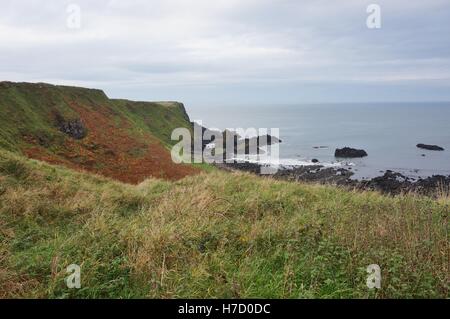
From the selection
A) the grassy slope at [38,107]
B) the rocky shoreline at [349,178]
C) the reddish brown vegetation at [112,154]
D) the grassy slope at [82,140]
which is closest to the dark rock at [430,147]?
the rocky shoreline at [349,178]

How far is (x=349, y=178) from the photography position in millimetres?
51062

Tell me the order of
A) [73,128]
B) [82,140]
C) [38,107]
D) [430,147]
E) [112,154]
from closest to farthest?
[112,154] < [82,140] < [73,128] < [38,107] < [430,147]

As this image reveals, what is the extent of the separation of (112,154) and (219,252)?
41211 mm

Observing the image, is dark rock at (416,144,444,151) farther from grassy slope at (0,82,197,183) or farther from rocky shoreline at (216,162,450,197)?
grassy slope at (0,82,197,183)

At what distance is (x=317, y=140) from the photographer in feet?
340

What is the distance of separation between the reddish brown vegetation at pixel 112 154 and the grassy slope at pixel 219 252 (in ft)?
95.0

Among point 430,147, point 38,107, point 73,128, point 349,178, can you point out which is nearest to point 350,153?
point 430,147

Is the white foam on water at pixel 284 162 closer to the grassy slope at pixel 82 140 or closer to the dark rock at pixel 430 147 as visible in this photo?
the grassy slope at pixel 82 140

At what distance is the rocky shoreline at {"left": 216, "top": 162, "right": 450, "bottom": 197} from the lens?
42.7 metres

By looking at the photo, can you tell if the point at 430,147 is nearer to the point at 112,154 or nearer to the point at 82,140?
the point at 112,154

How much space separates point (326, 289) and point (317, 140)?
335ft

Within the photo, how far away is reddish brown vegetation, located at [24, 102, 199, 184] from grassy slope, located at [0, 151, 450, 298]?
2894cm

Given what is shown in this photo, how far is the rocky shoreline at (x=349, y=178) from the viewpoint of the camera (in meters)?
42.7
